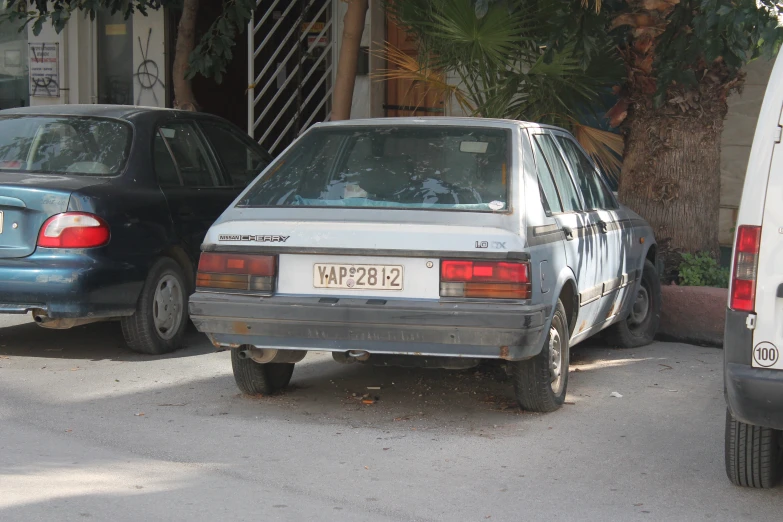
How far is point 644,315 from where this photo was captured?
26.8ft

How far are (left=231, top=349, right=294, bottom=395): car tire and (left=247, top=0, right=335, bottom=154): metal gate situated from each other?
7376 mm

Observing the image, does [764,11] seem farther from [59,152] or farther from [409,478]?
[59,152]

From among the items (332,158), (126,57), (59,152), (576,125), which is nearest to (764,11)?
(576,125)

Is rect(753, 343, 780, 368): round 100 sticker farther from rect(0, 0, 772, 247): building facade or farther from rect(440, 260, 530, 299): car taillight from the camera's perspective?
rect(0, 0, 772, 247): building facade

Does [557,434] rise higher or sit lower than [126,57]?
lower

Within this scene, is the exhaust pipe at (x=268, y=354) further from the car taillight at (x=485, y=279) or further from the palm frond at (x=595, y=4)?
the palm frond at (x=595, y=4)

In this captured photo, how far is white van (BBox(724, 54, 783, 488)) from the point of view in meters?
4.21

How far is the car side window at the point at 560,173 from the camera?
634cm

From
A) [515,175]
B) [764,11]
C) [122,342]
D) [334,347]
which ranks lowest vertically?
[122,342]

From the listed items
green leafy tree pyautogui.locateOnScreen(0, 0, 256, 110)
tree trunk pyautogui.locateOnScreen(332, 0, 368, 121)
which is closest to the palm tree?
tree trunk pyautogui.locateOnScreen(332, 0, 368, 121)

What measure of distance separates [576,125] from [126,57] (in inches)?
335

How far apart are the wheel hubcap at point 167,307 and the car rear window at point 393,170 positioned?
167 centimetres

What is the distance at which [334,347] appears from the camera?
5477 mm

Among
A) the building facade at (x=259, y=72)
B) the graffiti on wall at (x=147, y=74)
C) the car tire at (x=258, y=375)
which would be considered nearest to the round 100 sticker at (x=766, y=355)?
the car tire at (x=258, y=375)
